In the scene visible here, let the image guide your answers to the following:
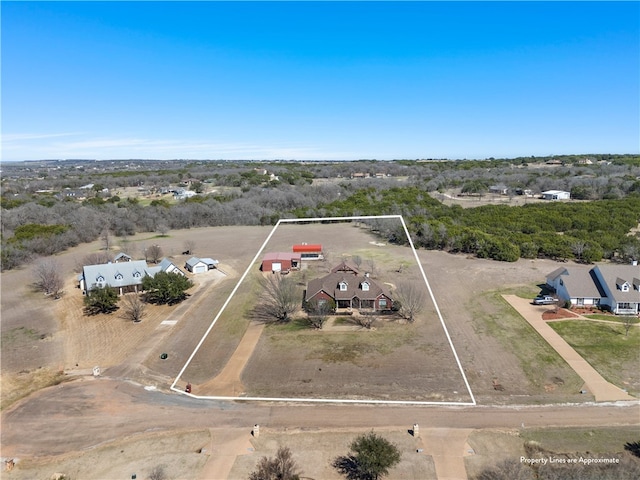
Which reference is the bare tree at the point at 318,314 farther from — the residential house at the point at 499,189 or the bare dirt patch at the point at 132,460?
the residential house at the point at 499,189

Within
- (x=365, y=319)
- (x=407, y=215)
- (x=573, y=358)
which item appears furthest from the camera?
(x=407, y=215)

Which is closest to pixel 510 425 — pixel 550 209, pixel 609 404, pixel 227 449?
pixel 609 404

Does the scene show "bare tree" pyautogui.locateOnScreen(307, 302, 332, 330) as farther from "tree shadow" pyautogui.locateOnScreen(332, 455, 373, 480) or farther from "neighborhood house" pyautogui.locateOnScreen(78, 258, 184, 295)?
"neighborhood house" pyautogui.locateOnScreen(78, 258, 184, 295)

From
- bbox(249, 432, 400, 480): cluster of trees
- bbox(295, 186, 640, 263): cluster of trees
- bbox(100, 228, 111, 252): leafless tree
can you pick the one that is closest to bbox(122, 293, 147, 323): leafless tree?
bbox(249, 432, 400, 480): cluster of trees

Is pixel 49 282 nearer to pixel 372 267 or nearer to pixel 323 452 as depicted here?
pixel 372 267

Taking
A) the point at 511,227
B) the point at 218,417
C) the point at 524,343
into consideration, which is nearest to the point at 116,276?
the point at 218,417

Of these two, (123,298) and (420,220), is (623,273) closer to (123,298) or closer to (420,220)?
(420,220)

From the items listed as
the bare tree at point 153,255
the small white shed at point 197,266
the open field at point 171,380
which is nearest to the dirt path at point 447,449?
the open field at point 171,380
